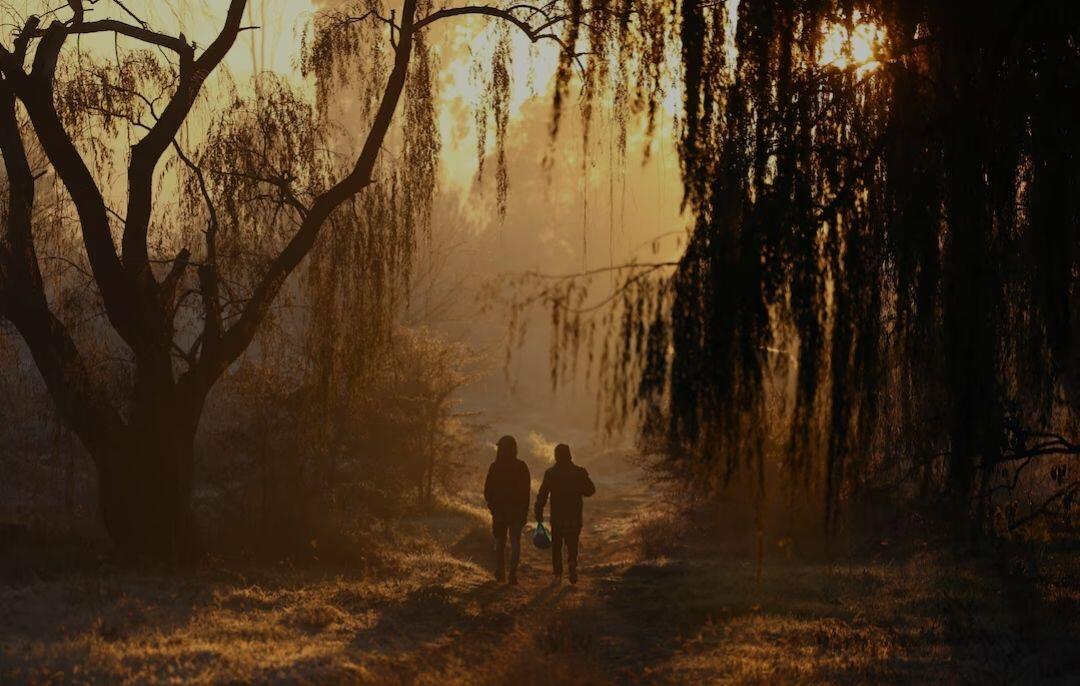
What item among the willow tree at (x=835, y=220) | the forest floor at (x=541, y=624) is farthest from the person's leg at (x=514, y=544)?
the willow tree at (x=835, y=220)

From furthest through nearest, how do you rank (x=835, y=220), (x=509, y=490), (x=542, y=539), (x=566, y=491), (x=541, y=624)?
(x=542, y=539), (x=566, y=491), (x=509, y=490), (x=541, y=624), (x=835, y=220)

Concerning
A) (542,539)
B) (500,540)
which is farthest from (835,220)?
(542,539)

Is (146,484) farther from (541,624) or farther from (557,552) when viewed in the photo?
(541,624)

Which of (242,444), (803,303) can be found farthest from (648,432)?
(242,444)

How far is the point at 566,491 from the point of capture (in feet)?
48.8

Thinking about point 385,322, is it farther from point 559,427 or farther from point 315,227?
point 559,427

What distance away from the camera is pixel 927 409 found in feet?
30.6

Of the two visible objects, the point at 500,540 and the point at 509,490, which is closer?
the point at 509,490

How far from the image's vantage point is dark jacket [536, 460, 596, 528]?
584 inches

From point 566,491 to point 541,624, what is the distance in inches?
138

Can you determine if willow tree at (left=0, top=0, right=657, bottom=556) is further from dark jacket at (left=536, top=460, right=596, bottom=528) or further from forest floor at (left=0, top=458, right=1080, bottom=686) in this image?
dark jacket at (left=536, top=460, right=596, bottom=528)

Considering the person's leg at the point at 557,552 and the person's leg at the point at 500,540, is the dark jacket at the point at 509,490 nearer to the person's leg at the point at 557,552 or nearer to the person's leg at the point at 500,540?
the person's leg at the point at 500,540

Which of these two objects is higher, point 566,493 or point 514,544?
point 566,493

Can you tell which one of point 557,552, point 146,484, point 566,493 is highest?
point 146,484
